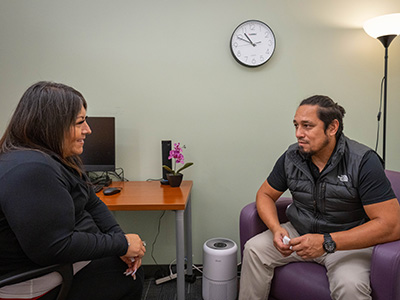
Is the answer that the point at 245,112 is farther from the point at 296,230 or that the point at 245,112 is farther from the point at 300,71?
the point at 296,230

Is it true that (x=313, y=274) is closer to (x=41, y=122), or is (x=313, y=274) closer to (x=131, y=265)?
(x=131, y=265)

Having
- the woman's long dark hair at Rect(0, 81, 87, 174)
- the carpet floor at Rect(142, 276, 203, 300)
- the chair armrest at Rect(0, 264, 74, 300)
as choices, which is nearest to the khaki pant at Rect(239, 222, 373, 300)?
the carpet floor at Rect(142, 276, 203, 300)

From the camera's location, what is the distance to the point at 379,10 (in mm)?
2221

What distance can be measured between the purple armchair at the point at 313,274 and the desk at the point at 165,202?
38 centimetres

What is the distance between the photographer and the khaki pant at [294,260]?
4.03ft

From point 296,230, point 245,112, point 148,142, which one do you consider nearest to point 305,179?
point 296,230

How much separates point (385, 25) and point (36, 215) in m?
2.30

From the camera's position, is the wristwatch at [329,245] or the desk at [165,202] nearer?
the wristwatch at [329,245]

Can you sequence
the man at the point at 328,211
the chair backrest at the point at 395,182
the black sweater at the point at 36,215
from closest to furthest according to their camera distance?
the black sweater at the point at 36,215
the man at the point at 328,211
the chair backrest at the point at 395,182

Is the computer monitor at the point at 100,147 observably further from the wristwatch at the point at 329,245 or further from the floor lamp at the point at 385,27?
the floor lamp at the point at 385,27

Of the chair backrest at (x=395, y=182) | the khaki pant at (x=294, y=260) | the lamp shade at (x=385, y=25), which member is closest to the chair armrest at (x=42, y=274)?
the khaki pant at (x=294, y=260)

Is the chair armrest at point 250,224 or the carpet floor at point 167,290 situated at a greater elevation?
the chair armrest at point 250,224

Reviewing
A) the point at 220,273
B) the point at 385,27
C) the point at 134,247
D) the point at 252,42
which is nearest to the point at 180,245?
the point at 220,273

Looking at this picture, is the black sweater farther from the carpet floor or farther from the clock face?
the clock face
